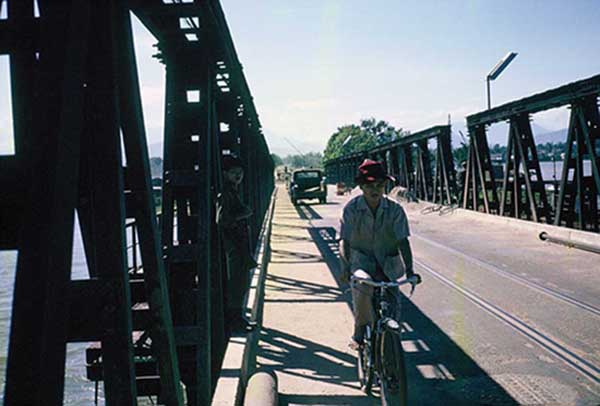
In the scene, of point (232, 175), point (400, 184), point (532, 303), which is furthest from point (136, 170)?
point (400, 184)

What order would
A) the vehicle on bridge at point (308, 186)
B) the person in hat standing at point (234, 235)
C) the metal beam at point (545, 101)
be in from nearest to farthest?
the person in hat standing at point (234, 235)
the metal beam at point (545, 101)
the vehicle on bridge at point (308, 186)

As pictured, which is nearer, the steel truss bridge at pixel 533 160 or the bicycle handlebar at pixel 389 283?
the bicycle handlebar at pixel 389 283

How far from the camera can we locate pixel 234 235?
19.3ft

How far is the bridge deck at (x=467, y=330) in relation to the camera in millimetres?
5117

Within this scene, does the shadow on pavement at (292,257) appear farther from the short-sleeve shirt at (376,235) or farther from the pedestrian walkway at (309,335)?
the short-sleeve shirt at (376,235)

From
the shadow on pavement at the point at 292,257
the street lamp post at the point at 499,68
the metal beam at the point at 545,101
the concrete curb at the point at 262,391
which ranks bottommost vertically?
the shadow on pavement at the point at 292,257

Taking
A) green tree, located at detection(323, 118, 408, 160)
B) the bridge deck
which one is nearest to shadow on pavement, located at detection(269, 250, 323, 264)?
the bridge deck

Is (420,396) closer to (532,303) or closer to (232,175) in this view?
(232,175)

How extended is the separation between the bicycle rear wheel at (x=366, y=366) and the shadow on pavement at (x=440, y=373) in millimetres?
395

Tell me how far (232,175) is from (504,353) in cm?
353

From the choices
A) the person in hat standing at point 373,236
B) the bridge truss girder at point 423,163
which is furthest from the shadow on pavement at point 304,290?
the bridge truss girder at point 423,163

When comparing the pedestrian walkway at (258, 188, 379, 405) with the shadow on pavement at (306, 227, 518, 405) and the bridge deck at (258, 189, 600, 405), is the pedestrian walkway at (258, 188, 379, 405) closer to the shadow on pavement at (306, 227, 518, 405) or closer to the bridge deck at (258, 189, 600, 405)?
the bridge deck at (258, 189, 600, 405)

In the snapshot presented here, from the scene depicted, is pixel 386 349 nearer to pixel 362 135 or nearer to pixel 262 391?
pixel 262 391

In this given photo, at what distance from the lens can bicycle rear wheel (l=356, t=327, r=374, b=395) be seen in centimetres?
469
